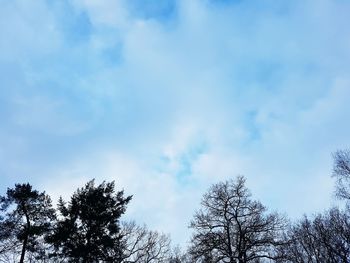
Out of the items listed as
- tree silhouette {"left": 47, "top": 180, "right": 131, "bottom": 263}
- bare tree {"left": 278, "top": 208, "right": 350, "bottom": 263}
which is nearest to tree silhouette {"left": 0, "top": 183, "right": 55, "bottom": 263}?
tree silhouette {"left": 47, "top": 180, "right": 131, "bottom": 263}

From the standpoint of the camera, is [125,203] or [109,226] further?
[125,203]

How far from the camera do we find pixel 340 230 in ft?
117

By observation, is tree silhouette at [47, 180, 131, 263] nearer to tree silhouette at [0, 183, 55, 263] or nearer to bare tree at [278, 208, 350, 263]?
tree silhouette at [0, 183, 55, 263]

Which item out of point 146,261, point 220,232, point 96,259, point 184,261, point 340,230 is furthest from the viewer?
point 184,261

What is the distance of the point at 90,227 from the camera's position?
31688 mm

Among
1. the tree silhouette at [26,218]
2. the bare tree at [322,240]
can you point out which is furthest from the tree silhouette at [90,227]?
the bare tree at [322,240]

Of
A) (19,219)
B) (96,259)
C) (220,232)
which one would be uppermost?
(19,219)

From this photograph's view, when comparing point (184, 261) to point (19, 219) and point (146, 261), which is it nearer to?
point (146, 261)

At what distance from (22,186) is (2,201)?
7.27 ft

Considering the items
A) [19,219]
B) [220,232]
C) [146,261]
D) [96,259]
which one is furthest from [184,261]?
[19,219]

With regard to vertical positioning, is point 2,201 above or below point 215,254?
above

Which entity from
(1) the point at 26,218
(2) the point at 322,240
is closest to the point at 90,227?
(1) the point at 26,218

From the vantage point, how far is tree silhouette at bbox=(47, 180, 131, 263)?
3056 centimetres

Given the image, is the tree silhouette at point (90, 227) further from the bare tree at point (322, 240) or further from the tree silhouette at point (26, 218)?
the bare tree at point (322, 240)
